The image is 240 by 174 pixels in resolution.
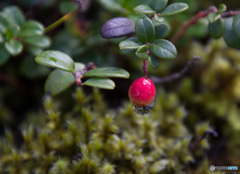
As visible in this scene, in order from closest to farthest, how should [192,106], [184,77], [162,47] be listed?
[162,47]
[192,106]
[184,77]

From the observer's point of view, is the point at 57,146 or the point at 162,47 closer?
the point at 162,47

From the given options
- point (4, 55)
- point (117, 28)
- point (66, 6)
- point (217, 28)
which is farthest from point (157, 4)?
point (4, 55)

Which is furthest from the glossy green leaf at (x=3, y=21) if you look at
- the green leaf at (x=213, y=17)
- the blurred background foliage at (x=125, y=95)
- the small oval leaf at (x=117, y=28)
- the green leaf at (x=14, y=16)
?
the green leaf at (x=213, y=17)

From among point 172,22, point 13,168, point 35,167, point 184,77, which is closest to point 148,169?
point 35,167

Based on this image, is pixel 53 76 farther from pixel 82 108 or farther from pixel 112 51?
pixel 112 51

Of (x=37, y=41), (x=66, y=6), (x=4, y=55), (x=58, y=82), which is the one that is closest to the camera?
(x=58, y=82)

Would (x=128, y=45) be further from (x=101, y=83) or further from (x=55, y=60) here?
(x=55, y=60)

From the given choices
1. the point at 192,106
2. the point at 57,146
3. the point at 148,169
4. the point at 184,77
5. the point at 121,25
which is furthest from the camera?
the point at 184,77
